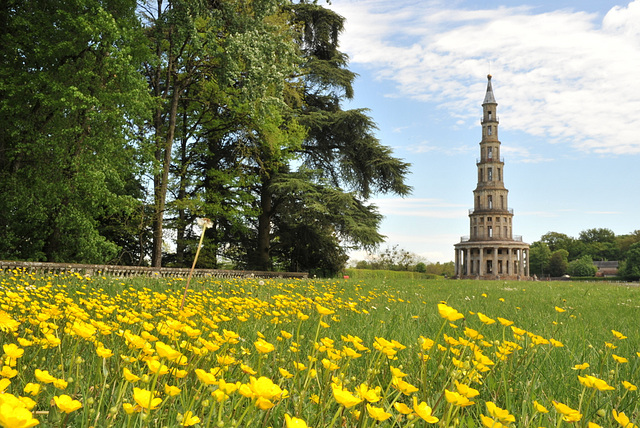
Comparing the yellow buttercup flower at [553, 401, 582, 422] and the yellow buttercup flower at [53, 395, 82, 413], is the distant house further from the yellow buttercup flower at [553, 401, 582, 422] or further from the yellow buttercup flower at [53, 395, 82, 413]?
the yellow buttercup flower at [53, 395, 82, 413]

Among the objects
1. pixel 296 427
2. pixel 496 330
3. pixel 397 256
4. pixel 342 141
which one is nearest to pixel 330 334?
pixel 496 330

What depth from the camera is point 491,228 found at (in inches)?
2869

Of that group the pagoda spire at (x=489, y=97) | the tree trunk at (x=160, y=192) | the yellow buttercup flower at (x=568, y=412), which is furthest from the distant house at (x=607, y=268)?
the yellow buttercup flower at (x=568, y=412)

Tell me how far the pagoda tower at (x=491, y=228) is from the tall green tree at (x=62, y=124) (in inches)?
2548

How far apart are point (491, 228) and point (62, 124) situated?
68.7 meters

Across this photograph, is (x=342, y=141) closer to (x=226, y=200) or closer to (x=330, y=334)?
(x=226, y=200)

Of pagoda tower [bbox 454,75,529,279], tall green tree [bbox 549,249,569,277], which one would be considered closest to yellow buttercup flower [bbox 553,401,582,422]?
pagoda tower [bbox 454,75,529,279]

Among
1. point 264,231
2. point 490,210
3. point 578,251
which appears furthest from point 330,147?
point 578,251

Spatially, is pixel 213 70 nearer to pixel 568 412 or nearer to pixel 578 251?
pixel 568 412

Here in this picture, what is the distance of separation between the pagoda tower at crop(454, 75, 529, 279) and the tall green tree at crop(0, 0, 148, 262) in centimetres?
6471

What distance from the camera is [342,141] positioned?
2441cm

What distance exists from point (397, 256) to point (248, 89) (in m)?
35.3

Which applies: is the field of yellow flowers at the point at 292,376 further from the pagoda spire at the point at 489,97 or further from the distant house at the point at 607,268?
the distant house at the point at 607,268

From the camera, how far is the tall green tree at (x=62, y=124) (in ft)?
43.1
